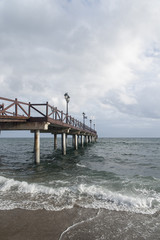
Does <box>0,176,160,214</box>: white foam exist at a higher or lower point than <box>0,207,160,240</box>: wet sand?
lower

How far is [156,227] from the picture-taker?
13.4 ft

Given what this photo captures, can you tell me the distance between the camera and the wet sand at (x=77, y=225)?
3688mm

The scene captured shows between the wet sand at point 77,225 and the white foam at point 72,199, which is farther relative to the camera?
the white foam at point 72,199

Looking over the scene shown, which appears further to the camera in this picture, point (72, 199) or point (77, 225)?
point (72, 199)

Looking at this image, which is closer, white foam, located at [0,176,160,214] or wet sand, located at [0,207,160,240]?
wet sand, located at [0,207,160,240]

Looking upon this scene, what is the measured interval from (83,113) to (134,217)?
33.0m

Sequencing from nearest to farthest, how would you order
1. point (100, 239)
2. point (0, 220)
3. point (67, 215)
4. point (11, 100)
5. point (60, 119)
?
point (100, 239) < point (0, 220) < point (67, 215) < point (11, 100) < point (60, 119)

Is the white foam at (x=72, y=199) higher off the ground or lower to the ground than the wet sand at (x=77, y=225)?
lower

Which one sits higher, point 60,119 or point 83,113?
point 83,113

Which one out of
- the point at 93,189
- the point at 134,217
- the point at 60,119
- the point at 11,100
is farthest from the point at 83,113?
the point at 134,217

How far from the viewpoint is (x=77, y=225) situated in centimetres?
413

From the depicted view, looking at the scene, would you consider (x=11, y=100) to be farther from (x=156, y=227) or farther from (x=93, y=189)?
(x=156, y=227)

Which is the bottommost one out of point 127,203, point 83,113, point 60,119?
point 127,203

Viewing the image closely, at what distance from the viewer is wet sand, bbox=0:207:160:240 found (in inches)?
145
